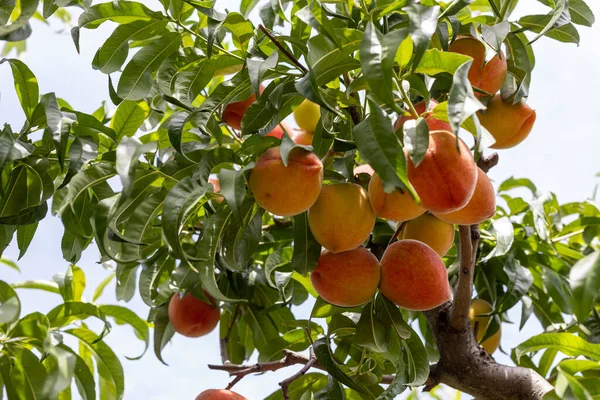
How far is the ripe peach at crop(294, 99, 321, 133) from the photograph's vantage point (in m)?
1.68

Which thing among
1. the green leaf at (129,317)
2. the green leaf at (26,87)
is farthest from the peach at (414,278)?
the green leaf at (26,87)

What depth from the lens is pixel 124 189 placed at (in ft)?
2.91

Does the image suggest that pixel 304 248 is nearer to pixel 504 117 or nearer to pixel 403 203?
pixel 403 203

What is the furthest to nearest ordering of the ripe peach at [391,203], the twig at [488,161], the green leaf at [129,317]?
the green leaf at [129,317] → the twig at [488,161] → the ripe peach at [391,203]

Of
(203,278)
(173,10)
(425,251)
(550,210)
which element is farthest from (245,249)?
(550,210)

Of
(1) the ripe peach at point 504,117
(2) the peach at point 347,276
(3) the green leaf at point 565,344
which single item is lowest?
(3) the green leaf at point 565,344

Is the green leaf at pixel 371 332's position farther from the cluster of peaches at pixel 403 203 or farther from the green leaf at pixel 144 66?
the green leaf at pixel 144 66

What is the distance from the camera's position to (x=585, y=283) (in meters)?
0.85

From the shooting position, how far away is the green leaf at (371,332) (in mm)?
1206

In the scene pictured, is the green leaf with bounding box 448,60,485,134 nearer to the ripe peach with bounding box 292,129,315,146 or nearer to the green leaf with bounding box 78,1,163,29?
the green leaf with bounding box 78,1,163,29

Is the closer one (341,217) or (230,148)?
(341,217)

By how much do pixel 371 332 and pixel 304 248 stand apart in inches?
Result: 7.1

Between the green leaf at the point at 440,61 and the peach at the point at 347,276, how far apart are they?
346mm

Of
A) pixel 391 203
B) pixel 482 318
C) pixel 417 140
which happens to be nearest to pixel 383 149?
pixel 417 140
